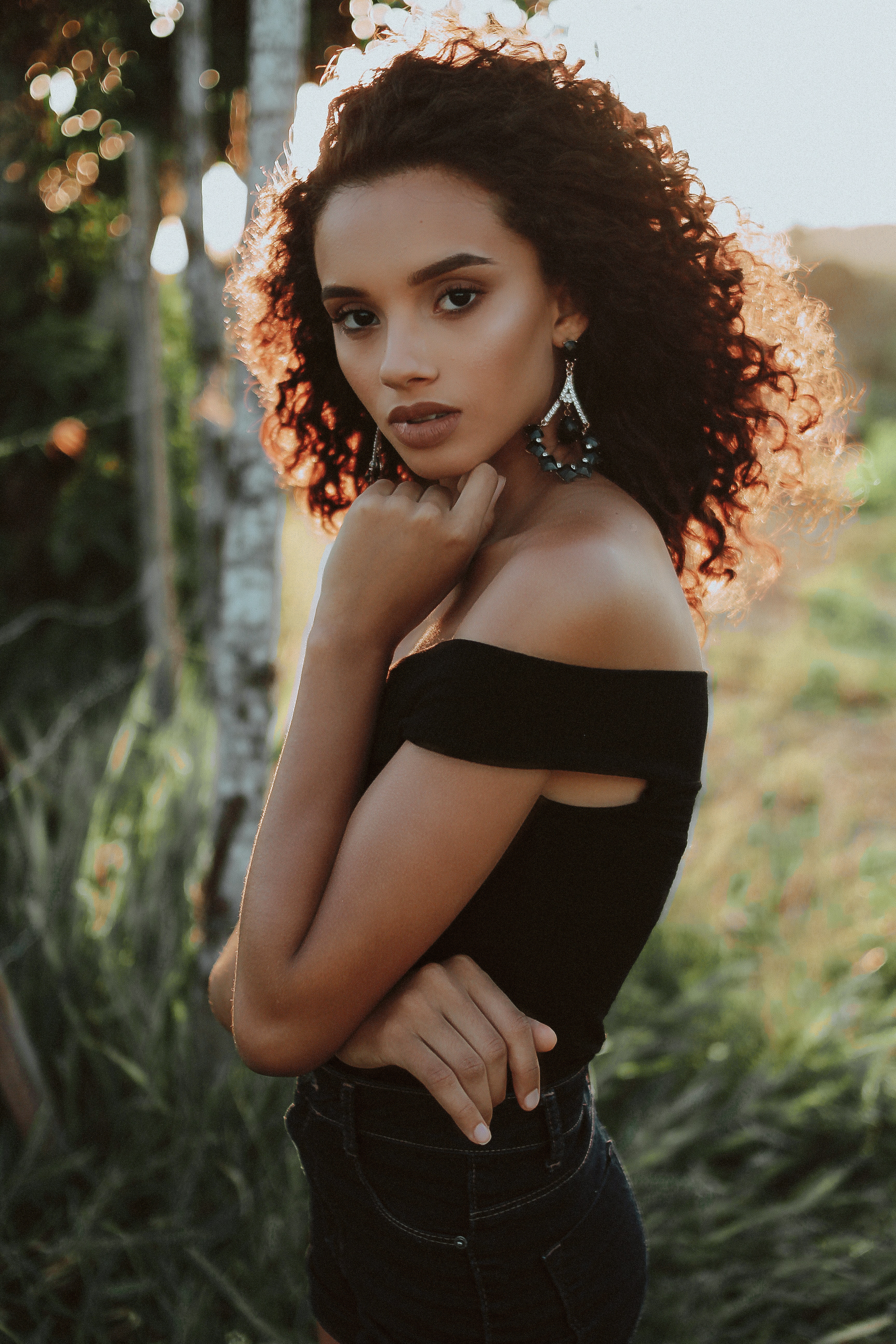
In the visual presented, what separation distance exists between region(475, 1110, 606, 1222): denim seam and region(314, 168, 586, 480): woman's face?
0.93 m

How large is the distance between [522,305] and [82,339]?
500 centimetres

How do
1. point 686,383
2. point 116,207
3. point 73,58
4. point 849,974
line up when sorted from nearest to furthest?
point 686,383
point 73,58
point 849,974
point 116,207

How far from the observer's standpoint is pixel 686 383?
4.73 feet

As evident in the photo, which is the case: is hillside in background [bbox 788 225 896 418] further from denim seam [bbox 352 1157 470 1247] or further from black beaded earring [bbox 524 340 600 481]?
denim seam [bbox 352 1157 470 1247]

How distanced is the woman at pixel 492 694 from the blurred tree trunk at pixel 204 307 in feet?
5.58

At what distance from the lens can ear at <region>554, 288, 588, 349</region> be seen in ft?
4.36

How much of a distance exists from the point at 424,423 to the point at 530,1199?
0.99 m

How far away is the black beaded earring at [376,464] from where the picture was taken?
1586 mm

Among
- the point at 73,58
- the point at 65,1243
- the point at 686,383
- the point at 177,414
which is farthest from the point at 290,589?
the point at 686,383

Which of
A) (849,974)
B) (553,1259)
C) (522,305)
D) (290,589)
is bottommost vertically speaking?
(849,974)

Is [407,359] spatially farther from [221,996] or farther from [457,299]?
[221,996]

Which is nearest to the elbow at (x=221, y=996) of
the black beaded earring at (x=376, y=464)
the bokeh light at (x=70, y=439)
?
the black beaded earring at (x=376, y=464)

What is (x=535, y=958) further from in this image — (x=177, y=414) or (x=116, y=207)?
(x=177, y=414)

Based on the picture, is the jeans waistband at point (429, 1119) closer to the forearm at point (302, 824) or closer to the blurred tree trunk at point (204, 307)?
the forearm at point (302, 824)
